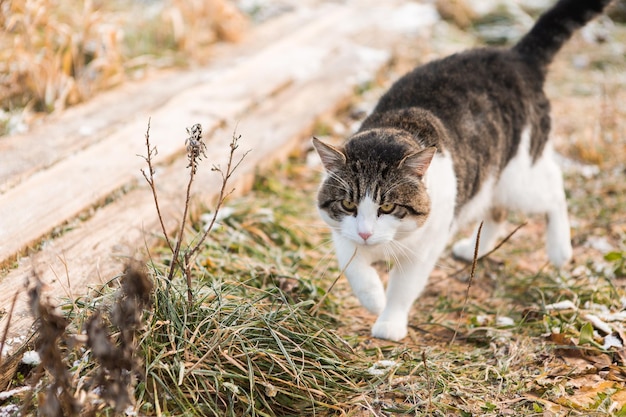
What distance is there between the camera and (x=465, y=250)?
13.1 ft

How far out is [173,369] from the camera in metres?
2.19

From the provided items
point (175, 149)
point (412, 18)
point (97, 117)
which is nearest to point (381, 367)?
point (175, 149)

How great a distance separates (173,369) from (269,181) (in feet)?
7.54

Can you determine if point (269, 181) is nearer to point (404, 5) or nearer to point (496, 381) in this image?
point (496, 381)

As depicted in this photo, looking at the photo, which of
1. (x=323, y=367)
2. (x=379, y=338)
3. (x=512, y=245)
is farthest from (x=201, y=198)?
(x=512, y=245)

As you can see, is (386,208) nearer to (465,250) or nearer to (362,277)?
(362,277)

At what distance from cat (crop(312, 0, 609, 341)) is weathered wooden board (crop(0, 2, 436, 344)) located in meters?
1.00

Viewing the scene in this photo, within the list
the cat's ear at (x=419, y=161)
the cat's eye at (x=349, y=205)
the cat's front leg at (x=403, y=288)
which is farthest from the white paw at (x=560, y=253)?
the cat's eye at (x=349, y=205)

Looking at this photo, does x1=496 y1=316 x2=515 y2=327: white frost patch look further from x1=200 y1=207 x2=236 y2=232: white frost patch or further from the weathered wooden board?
the weathered wooden board

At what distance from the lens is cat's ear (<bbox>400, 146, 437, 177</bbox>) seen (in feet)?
8.68

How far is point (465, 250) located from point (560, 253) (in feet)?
1.80

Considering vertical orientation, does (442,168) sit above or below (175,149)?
above

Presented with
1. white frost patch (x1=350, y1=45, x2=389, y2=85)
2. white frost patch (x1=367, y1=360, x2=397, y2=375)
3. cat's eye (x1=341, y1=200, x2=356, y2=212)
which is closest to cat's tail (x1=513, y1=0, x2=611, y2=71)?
cat's eye (x1=341, y1=200, x2=356, y2=212)

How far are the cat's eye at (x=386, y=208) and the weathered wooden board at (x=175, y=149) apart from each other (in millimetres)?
1076
